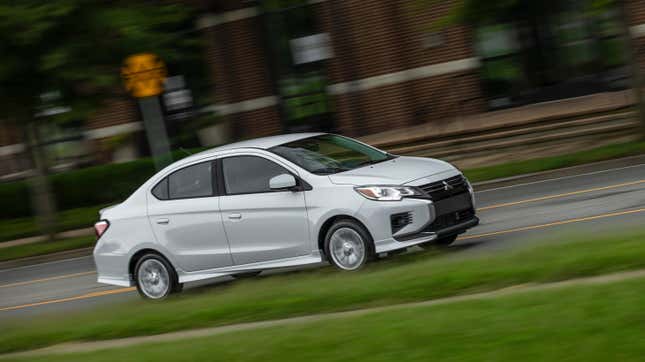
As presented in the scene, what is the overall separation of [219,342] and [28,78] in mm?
3688

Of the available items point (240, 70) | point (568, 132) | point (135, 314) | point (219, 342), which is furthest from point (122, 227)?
point (240, 70)

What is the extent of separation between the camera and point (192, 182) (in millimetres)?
12992

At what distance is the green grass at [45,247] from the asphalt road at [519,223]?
6.06 ft

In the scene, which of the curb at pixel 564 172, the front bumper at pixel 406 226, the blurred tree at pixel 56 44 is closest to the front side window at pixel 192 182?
the blurred tree at pixel 56 44

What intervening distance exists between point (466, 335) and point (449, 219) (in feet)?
16.4

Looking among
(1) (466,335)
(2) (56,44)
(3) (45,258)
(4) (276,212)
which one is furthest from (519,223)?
(3) (45,258)

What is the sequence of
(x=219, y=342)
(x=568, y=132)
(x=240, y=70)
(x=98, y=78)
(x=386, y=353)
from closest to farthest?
1. (x=386, y=353)
2. (x=219, y=342)
3. (x=98, y=78)
4. (x=568, y=132)
5. (x=240, y=70)

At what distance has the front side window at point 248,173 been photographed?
12492 millimetres

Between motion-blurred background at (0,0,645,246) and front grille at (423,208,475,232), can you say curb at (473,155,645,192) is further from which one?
front grille at (423,208,475,232)

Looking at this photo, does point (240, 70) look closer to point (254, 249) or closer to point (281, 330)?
point (254, 249)

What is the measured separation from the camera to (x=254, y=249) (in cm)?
1248

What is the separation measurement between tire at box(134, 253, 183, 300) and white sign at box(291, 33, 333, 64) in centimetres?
1673

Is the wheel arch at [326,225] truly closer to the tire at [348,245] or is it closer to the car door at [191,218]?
the tire at [348,245]

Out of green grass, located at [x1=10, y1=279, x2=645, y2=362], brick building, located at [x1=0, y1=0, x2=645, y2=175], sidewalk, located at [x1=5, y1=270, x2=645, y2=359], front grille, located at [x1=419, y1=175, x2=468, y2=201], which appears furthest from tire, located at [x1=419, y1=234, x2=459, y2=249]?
brick building, located at [x1=0, y1=0, x2=645, y2=175]
